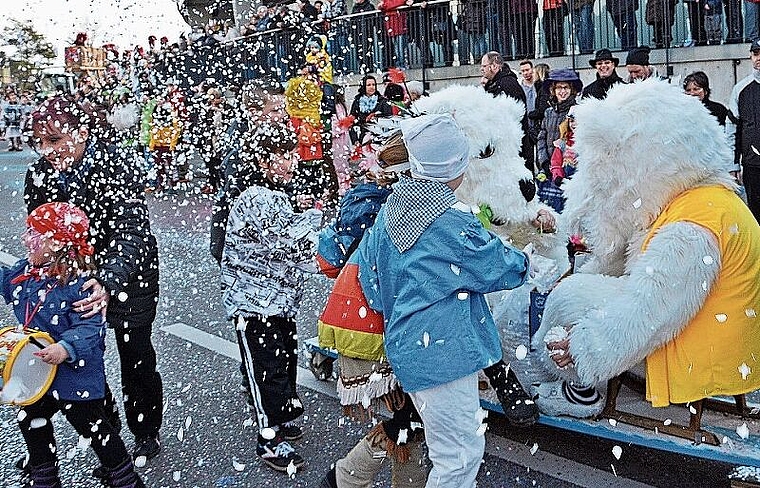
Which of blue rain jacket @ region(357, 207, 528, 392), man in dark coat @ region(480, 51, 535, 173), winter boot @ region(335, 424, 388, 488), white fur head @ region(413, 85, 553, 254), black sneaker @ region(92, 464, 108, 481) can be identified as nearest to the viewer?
blue rain jacket @ region(357, 207, 528, 392)

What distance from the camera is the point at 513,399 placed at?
3.81m

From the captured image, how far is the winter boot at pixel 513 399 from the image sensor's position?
12.5 feet

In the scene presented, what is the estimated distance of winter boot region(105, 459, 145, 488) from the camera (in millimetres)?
3832

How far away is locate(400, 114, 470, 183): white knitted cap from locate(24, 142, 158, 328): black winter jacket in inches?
60.7

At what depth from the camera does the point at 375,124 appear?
3.81 metres

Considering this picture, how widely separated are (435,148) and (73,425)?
6.66 ft

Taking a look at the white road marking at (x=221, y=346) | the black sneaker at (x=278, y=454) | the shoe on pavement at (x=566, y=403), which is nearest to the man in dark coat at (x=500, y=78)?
the white road marking at (x=221, y=346)

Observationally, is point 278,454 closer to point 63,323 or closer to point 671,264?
point 63,323

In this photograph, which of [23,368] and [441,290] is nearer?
[441,290]

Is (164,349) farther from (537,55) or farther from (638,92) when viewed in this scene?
(537,55)

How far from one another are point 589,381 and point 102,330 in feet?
6.89

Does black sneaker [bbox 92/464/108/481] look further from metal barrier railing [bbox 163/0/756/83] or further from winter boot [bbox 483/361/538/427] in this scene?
metal barrier railing [bbox 163/0/756/83]

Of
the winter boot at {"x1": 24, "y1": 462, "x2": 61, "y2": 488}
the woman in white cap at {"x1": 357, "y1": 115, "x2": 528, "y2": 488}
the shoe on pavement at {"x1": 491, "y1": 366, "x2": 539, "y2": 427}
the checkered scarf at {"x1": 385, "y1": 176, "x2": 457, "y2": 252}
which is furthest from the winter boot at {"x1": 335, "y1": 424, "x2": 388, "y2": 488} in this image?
the winter boot at {"x1": 24, "y1": 462, "x2": 61, "y2": 488}

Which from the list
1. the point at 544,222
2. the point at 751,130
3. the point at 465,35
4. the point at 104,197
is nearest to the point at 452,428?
the point at 544,222
